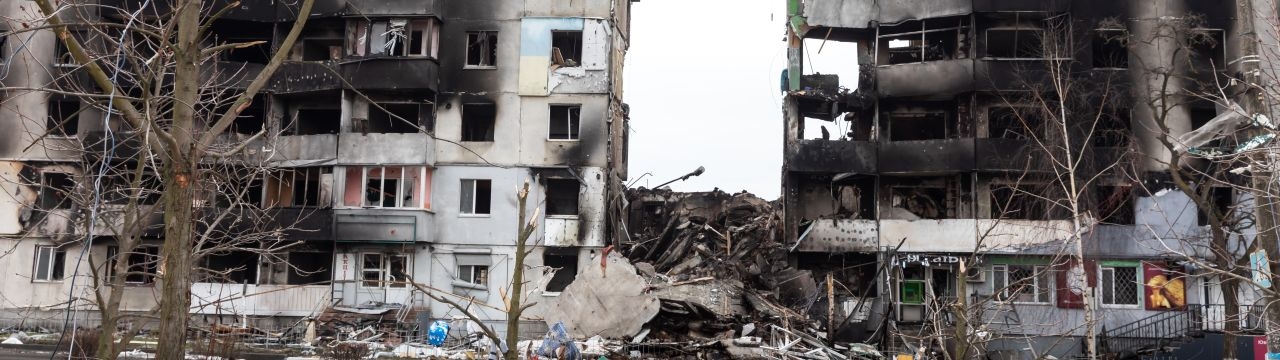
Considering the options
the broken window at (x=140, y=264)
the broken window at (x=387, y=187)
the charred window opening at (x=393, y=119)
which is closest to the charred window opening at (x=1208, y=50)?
the broken window at (x=387, y=187)

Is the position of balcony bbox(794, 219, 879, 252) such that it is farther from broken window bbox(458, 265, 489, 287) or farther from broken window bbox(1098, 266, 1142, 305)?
broken window bbox(458, 265, 489, 287)

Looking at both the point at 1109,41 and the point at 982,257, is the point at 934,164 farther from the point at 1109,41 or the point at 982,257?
the point at 1109,41

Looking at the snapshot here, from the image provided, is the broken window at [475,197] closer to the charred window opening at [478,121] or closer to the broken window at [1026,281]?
the charred window opening at [478,121]

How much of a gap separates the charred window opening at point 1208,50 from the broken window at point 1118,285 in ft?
23.3

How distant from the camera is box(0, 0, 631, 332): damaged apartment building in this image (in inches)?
1303

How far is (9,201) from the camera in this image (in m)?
34.7

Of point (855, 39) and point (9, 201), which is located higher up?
point (855, 39)

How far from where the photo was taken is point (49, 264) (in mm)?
34594

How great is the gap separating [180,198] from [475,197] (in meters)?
29.1

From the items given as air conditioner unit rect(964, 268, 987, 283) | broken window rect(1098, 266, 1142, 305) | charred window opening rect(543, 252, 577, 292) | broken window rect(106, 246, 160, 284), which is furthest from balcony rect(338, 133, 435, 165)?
broken window rect(1098, 266, 1142, 305)

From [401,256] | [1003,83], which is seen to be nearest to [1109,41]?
[1003,83]

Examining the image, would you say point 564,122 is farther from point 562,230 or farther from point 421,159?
point 421,159

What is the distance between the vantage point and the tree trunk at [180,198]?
17.0 feet

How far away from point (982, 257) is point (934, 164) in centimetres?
344
